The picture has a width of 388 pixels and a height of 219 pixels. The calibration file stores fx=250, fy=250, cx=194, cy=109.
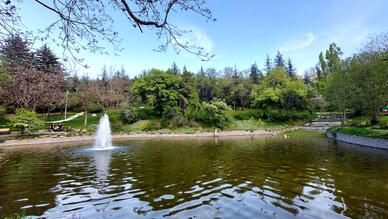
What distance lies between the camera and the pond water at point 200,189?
224 inches

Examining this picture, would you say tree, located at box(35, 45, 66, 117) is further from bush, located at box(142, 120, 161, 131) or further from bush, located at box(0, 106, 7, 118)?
bush, located at box(0, 106, 7, 118)

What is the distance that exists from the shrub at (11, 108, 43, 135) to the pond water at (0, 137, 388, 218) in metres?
16.0

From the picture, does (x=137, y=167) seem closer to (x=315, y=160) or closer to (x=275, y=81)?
(x=315, y=160)

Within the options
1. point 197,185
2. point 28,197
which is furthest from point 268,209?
point 28,197

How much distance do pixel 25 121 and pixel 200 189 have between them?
2542cm

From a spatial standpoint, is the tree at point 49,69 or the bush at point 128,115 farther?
the bush at point 128,115

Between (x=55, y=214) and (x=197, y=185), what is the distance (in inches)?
156

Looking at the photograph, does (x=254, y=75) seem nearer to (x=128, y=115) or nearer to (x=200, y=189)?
(x=128, y=115)

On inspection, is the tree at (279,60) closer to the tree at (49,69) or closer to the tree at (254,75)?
the tree at (254,75)

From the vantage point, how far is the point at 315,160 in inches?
496

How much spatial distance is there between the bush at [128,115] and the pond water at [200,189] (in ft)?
85.3

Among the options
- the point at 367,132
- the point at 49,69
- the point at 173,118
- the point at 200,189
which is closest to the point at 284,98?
the point at 173,118

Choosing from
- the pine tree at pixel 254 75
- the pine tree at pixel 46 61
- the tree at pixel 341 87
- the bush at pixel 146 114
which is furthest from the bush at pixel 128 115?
the pine tree at pixel 254 75

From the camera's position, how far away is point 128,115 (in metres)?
38.0
